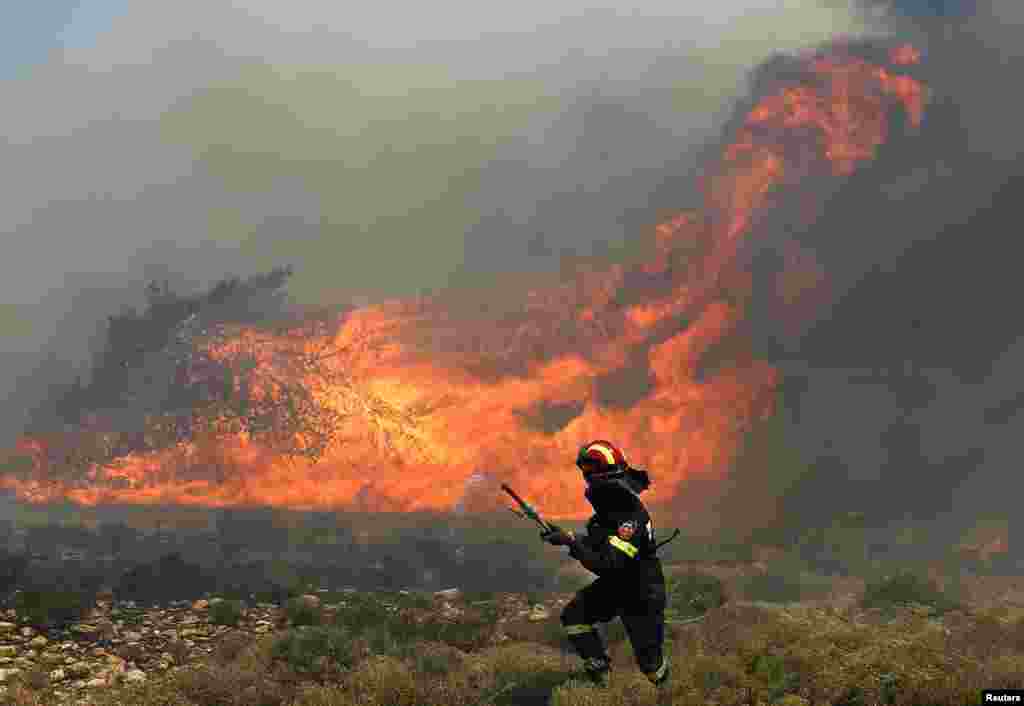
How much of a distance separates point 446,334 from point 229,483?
13585mm

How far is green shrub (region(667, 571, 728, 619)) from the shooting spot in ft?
56.8

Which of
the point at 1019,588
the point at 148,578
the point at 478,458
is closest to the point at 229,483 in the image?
the point at 478,458

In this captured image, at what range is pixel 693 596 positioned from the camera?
18359 millimetres

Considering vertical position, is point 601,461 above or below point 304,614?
below

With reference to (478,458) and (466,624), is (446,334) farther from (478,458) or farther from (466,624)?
(466,624)

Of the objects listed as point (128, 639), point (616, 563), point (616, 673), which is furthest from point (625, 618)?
point (128, 639)

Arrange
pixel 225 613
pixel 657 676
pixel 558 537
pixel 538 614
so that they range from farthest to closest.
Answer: pixel 538 614 < pixel 225 613 < pixel 657 676 < pixel 558 537

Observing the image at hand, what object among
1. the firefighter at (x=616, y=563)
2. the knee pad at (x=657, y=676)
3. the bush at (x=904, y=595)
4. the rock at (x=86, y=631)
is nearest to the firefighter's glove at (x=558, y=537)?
the firefighter at (x=616, y=563)

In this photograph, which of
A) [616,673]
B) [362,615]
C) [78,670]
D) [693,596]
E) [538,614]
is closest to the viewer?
[616,673]

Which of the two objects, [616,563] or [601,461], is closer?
[616,563]

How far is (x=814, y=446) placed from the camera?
4412cm

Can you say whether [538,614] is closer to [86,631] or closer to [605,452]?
[86,631]

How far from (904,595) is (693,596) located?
6.73 metres

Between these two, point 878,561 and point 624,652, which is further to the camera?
point 878,561
